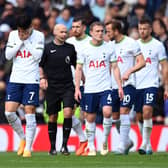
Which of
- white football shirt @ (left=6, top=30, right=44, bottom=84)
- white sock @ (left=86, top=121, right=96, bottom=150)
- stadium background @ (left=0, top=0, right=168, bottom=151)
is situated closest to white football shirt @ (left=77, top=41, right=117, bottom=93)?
white sock @ (left=86, top=121, right=96, bottom=150)

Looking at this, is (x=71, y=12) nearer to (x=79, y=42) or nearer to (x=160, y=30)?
(x=160, y=30)

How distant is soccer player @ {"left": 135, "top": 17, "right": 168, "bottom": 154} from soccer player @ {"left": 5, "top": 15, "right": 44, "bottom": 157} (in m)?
2.56

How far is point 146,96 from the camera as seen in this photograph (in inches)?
806

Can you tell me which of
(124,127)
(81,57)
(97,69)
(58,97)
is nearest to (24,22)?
(81,57)

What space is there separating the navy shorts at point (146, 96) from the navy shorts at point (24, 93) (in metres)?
2.57

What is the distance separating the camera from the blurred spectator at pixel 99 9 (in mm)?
28359

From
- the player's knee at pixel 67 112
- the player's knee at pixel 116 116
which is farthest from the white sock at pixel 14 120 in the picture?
the player's knee at pixel 116 116

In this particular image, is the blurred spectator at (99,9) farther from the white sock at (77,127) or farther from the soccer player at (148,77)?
the white sock at (77,127)

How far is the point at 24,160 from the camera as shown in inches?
703

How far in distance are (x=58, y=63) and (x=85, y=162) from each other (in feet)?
8.91

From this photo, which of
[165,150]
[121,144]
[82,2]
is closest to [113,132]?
[165,150]

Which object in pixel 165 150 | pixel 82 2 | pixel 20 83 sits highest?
pixel 82 2

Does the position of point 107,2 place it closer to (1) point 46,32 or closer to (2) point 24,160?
(1) point 46,32

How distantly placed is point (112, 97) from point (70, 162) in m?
3.29
